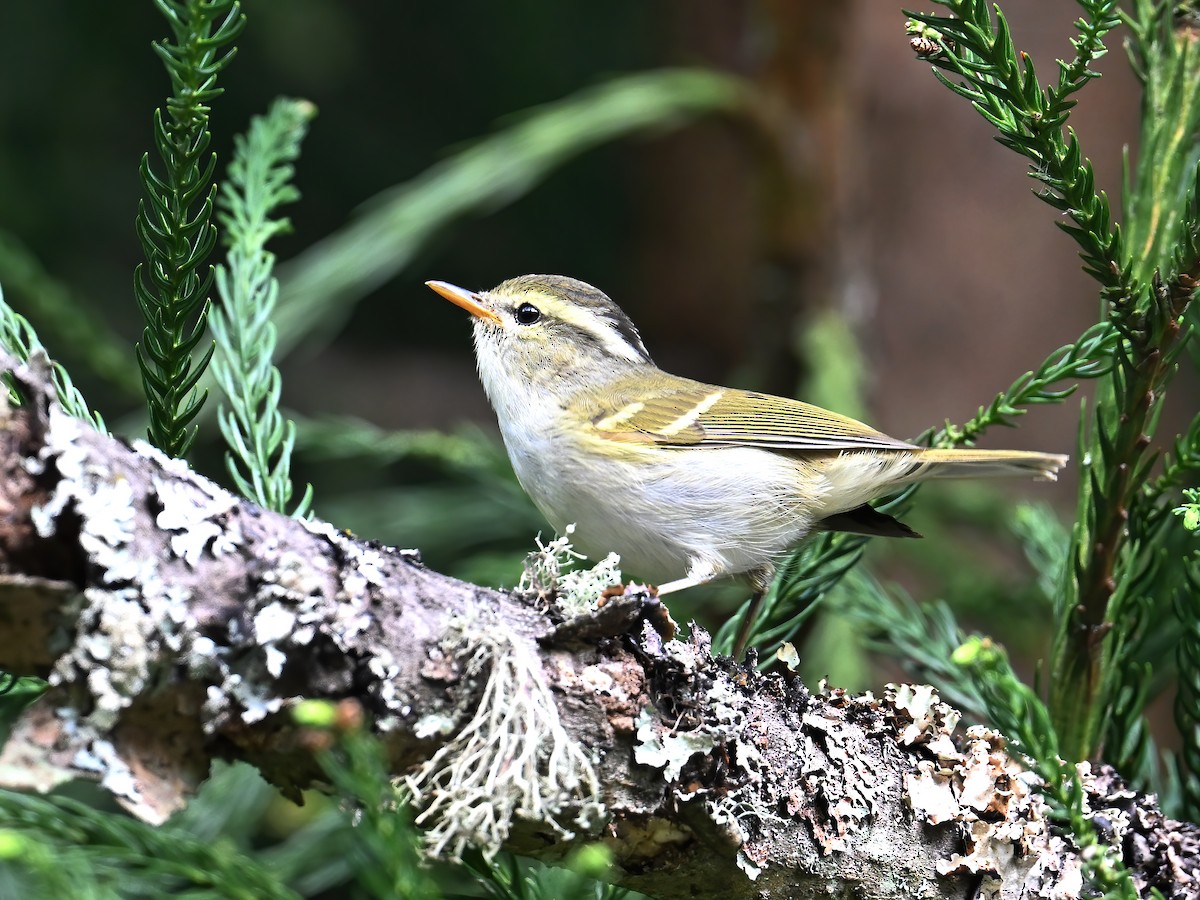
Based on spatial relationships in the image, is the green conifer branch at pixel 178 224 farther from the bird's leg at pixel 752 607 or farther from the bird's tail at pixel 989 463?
the bird's tail at pixel 989 463

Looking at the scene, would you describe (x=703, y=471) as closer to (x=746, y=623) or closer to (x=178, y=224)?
(x=746, y=623)

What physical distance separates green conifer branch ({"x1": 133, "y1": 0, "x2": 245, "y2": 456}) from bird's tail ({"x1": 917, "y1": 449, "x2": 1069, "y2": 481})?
1.62m

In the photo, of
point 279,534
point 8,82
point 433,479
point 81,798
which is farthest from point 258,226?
point 433,479

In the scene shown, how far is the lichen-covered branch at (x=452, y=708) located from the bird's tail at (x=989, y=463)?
896mm

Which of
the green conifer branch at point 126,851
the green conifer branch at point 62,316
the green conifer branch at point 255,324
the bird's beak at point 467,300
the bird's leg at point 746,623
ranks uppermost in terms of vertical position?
the bird's beak at point 467,300

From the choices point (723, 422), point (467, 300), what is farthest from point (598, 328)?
point (723, 422)

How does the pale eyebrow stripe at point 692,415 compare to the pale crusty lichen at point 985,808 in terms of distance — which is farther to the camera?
the pale eyebrow stripe at point 692,415

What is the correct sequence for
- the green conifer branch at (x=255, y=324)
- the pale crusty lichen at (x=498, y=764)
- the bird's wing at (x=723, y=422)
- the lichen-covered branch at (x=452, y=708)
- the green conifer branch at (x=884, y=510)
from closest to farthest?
the lichen-covered branch at (x=452, y=708) < the pale crusty lichen at (x=498, y=764) < the green conifer branch at (x=255, y=324) < the green conifer branch at (x=884, y=510) < the bird's wing at (x=723, y=422)

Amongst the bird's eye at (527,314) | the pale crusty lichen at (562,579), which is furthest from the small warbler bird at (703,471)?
the pale crusty lichen at (562,579)

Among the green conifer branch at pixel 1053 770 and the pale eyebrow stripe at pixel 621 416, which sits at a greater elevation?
the pale eyebrow stripe at pixel 621 416

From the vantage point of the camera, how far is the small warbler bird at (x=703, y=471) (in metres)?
2.61

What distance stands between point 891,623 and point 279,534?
1.49 metres

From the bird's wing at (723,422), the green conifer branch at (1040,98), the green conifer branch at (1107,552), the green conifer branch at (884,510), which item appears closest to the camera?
the green conifer branch at (1040,98)

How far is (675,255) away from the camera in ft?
19.6
